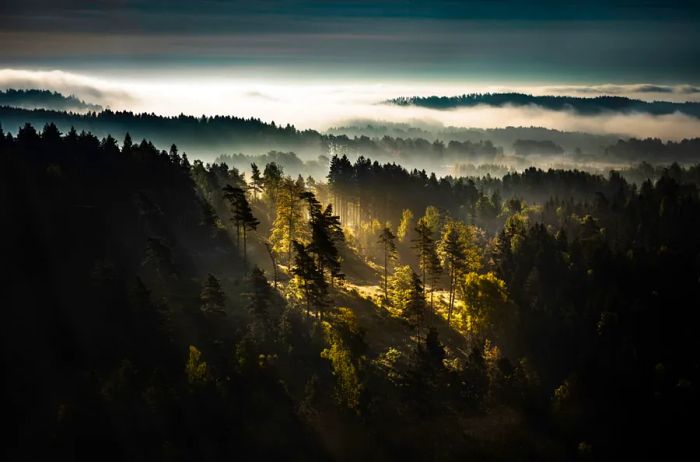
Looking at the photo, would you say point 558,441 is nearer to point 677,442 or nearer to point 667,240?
point 677,442

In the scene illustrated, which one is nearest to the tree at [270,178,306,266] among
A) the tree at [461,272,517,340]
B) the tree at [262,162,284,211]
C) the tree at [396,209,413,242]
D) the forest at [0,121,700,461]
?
the forest at [0,121,700,461]

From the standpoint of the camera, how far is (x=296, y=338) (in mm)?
56281

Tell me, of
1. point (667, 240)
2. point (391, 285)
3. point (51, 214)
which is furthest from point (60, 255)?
→ point (667, 240)

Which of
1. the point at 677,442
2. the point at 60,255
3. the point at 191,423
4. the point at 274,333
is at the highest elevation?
the point at 60,255

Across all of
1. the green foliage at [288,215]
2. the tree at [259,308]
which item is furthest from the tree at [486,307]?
the green foliage at [288,215]

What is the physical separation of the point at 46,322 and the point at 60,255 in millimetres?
12218

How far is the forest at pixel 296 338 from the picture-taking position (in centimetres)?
4669

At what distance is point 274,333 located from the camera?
5650 centimetres

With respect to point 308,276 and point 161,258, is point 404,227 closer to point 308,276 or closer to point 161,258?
point 308,276

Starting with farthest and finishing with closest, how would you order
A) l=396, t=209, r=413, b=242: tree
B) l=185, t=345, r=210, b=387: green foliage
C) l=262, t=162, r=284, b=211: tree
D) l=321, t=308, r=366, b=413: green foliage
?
l=396, t=209, r=413, b=242: tree, l=262, t=162, r=284, b=211: tree, l=321, t=308, r=366, b=413: green foliage, l=185, t=345, r=210, b=387: green foliage

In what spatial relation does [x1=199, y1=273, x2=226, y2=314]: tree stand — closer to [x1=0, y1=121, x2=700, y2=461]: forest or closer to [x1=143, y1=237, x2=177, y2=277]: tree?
[x1=0, y1=121, x2=700, y2=461]: forest

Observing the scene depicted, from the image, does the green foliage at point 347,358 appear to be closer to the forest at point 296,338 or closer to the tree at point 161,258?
the forest at point 296,338

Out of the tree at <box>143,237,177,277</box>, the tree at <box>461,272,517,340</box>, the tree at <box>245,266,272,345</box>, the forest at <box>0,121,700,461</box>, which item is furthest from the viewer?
the tree at <box>143,237,177,277</box>

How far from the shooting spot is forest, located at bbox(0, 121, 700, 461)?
46688 millimetres
